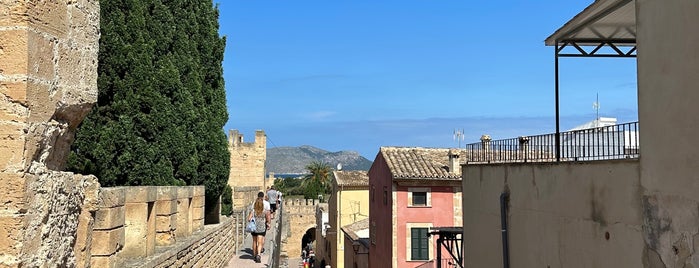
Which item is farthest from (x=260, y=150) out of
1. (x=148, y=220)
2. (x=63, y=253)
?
(x=63, y=253)

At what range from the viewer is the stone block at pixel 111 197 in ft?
20.0

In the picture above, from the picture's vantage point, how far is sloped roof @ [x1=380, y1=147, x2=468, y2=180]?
25500 mm

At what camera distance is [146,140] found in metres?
12.8

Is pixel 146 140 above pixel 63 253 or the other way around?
above

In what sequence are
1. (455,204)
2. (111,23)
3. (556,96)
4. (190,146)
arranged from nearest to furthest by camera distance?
(556,96) → (111,23) → (190,146) → (455,204)

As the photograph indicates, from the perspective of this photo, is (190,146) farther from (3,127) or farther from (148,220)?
(3,127)

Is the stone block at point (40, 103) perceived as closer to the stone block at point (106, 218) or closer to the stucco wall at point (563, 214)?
the stone block at point (106, 218)

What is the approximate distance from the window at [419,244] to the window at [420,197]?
1134mm

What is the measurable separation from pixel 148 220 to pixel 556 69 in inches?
269

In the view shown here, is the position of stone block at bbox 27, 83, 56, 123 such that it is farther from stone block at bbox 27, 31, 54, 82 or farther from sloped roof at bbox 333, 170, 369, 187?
sloped roof at bbox 333, 170, 369, 187

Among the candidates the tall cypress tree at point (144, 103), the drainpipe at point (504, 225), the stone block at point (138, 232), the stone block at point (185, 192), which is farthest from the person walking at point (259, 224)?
the stone block at point (138, 232)

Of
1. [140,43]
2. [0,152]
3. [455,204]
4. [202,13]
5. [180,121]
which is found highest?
[202,13]

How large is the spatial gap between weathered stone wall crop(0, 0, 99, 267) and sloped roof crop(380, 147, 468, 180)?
72.2 ft

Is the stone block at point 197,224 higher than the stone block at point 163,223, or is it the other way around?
the stone block at point 163,223
